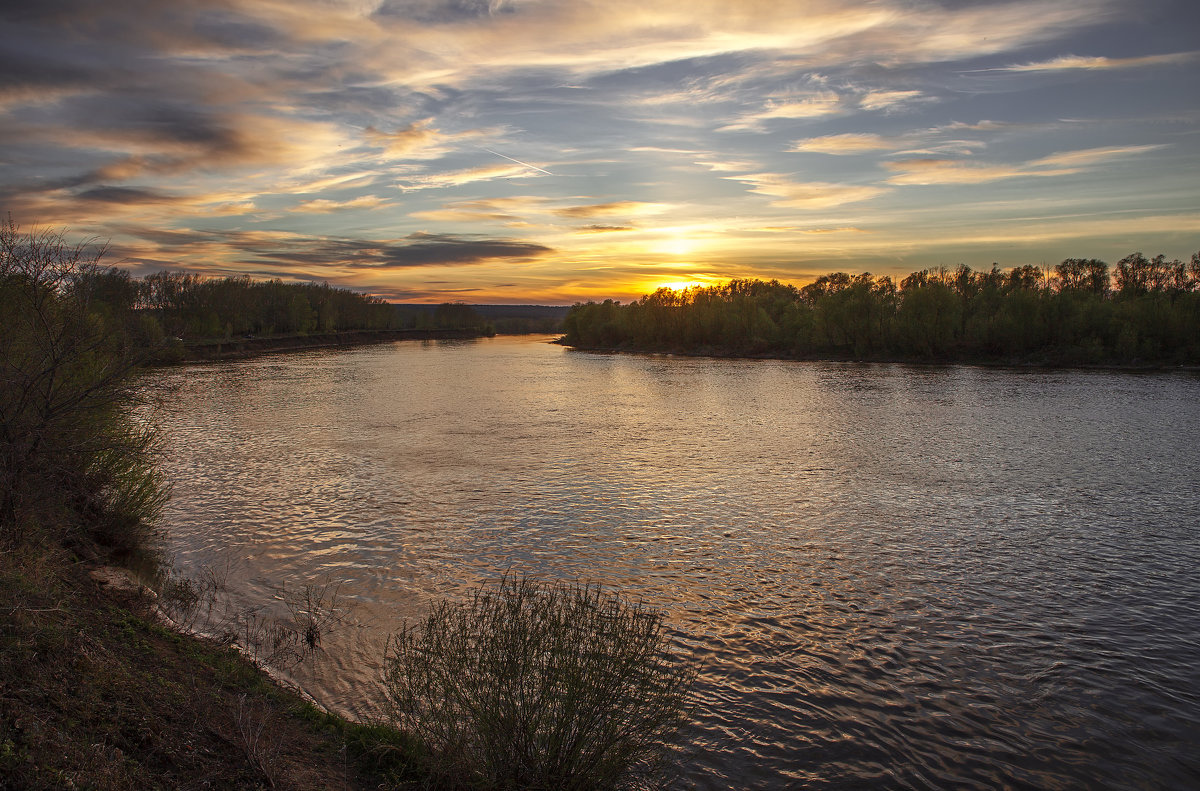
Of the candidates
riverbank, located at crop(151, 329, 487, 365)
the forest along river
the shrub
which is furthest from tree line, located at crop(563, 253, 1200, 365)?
the shrub

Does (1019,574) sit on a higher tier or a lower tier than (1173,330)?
lower

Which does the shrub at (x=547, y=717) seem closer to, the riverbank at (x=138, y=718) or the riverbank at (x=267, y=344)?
the riverbank at (x=138, y=718)

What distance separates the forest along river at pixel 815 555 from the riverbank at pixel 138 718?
170cm

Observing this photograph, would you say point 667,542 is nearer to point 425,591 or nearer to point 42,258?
point 425,591

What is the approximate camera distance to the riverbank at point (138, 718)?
18.2 ft

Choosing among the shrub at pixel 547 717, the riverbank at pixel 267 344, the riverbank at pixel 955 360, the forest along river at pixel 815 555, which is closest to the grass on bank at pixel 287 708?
the shrub at pixel 547 717

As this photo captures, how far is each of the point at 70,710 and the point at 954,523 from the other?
18541 millimetres

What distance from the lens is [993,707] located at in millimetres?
9250

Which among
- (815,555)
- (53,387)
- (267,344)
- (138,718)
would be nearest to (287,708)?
(138,718)

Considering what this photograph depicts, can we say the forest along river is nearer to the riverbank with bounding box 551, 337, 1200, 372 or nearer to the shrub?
the shrub

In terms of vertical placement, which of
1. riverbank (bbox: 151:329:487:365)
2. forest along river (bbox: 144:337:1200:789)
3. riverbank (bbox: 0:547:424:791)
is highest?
riverbank (bbox: 151:329:487:365)

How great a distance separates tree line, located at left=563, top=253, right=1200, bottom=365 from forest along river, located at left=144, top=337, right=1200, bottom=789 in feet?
176

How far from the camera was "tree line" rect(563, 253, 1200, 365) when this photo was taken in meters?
77.4

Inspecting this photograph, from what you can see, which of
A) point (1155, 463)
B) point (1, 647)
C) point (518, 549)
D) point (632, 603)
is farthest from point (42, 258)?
point (1155, 463)
